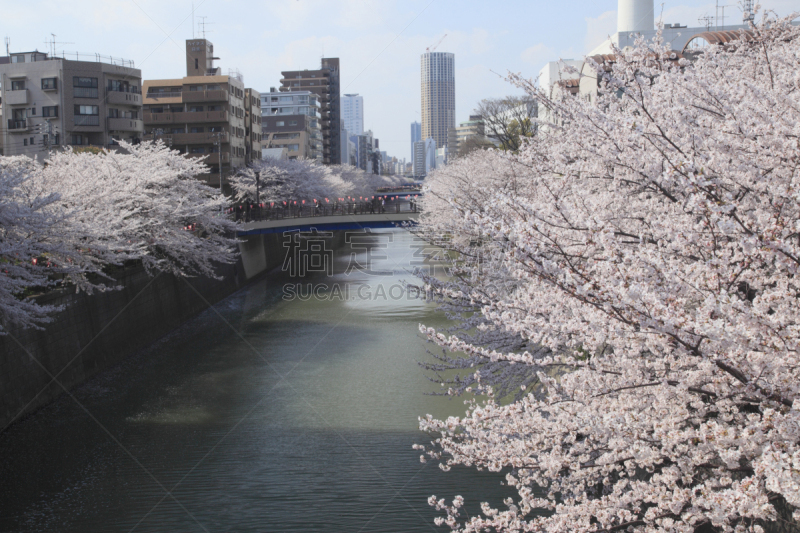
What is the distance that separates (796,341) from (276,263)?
34.4 m

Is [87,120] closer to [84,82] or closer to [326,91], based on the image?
[84,82]

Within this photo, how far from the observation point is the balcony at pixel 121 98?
116 ft

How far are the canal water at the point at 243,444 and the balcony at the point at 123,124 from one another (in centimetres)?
2134

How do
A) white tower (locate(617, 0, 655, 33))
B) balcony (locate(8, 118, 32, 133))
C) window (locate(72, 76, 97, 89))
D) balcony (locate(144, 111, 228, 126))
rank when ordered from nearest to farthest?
white tower (locate(617, 0, 655, 33)) < balcony (locate(8, 118, 32, 133)) < window (locate(72, 76, 97, 89)) < balcony (locate(144, 111, 228, 126))

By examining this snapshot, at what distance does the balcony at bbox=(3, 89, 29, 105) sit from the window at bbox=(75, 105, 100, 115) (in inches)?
94.5

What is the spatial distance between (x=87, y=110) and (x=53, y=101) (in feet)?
5.26

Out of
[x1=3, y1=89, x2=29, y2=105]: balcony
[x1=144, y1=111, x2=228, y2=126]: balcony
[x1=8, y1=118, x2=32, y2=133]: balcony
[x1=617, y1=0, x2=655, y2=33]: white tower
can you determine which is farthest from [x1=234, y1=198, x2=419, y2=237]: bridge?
[x1=3, y1=89, x2=29, y2=105]: balcony

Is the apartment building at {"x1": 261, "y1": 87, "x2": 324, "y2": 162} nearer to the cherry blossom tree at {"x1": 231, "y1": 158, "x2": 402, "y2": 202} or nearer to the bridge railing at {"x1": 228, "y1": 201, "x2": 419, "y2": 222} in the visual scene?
the cherry blossom tree at {"x1": 231, "y1": 158, "x2": 402, "y2": 202}

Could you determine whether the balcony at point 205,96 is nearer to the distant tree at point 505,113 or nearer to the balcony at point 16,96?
the balcony at point 16,96

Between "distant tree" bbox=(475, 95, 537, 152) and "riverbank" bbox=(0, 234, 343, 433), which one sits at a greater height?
"distant tree" bbox=(475, 95, 537, 152)

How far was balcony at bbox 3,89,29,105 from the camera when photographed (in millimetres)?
33562

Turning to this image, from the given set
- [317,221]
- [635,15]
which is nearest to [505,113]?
[635,15]

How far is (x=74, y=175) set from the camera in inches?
667

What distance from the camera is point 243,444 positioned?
10.9 meters
